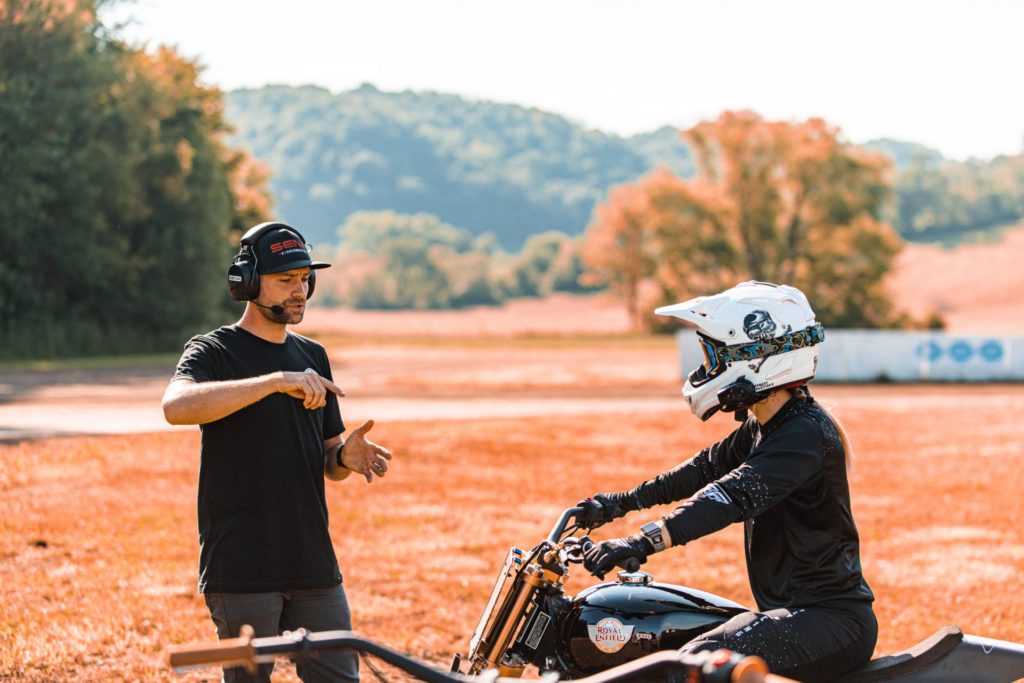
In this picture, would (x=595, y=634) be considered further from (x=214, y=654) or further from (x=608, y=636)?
(x=214, y=654)

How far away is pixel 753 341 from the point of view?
3893mm

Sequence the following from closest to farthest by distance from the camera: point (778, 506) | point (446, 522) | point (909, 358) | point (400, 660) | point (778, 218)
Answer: point (400, 660)
point (778, 506)
point (446, 522)
point (909, 358)
point (778, 218)

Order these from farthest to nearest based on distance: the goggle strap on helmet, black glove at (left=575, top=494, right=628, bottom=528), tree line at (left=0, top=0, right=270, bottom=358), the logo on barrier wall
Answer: tree line at (left=0, top=0, right=270, bottom=358), the logo on barrier wall, black glove at (left=575, top=494, right=628, bottom=528), the goggle strap on helmet

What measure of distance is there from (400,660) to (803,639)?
1.57 m

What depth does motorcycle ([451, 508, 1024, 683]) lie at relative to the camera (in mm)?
3732

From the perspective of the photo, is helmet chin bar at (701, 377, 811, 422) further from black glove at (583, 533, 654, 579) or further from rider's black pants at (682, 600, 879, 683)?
rider's black pants at (682, 600, 879, 683)

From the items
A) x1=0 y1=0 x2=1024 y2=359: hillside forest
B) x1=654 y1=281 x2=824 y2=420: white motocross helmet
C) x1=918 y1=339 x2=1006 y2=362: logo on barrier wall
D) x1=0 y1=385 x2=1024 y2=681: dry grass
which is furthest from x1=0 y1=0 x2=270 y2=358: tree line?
x1=654 y1=281 x2=824 y2=420: white motocross helmet

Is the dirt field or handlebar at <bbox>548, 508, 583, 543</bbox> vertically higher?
handlebar at <bbox>548, 508, 583, 543</bbox>

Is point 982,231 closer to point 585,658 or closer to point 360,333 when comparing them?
point 360,333

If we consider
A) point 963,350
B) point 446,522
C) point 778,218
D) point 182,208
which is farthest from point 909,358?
point 778,218

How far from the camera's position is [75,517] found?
10.9m

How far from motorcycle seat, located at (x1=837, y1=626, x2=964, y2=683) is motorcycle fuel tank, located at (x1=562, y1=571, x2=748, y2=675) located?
0.53 metres

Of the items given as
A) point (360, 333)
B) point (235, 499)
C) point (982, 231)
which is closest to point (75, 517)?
point (235, 499)

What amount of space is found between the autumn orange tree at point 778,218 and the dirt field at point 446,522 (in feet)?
160
